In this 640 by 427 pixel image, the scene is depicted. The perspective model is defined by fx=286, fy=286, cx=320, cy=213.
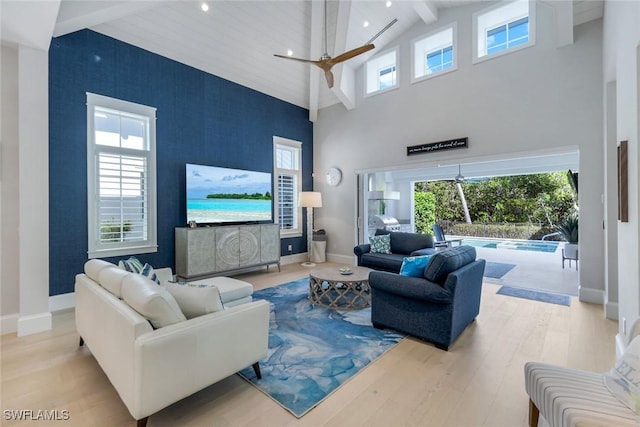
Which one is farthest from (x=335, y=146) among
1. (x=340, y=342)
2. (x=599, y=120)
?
(x=340, y=342)

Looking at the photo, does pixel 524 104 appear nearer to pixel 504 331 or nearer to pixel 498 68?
pixel 498 68

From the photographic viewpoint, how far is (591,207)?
3863 mm

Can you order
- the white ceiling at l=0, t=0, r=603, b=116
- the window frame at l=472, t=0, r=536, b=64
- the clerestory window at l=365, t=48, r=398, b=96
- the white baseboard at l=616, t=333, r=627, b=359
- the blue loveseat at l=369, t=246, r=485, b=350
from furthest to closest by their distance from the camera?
the clerestory window at l=365, t=48, r=398, b=96, the window frame at l=472, t=0, r=536, b=64, the white ceiling at l=0, t=0, r=603, b=116, the blue loveseat at l=369, t=246, r=485, b=350, the white baseboard at l=616, t=333, r=627, b=359

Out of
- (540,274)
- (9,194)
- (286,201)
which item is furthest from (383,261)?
(9,194)

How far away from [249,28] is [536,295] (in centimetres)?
615

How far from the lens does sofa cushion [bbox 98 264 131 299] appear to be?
1.96 meters

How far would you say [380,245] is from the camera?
17.3 feet

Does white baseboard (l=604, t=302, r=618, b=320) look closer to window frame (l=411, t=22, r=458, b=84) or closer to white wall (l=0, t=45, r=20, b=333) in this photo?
window frame (l=411, t=22, r=458, b=84)

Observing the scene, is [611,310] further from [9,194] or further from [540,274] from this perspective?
[9,194]

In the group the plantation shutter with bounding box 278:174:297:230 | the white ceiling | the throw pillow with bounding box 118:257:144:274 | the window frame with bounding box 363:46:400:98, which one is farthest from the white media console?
the window frame with bounding box 363:46:400:98

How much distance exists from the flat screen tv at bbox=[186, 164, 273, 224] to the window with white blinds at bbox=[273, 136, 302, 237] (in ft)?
1.66

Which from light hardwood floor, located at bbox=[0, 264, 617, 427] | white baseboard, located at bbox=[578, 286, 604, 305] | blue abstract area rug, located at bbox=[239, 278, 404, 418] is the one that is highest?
white baseboard, located at bbox=[578, 286, 604, 305]

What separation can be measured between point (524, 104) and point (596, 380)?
4.26 m

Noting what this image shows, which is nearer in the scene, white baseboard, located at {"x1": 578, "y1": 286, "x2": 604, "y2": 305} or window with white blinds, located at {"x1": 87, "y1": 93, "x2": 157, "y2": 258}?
white baseboard, located at {"x1": 578, "y1": 286, "x2": 604, "y2": 305}
